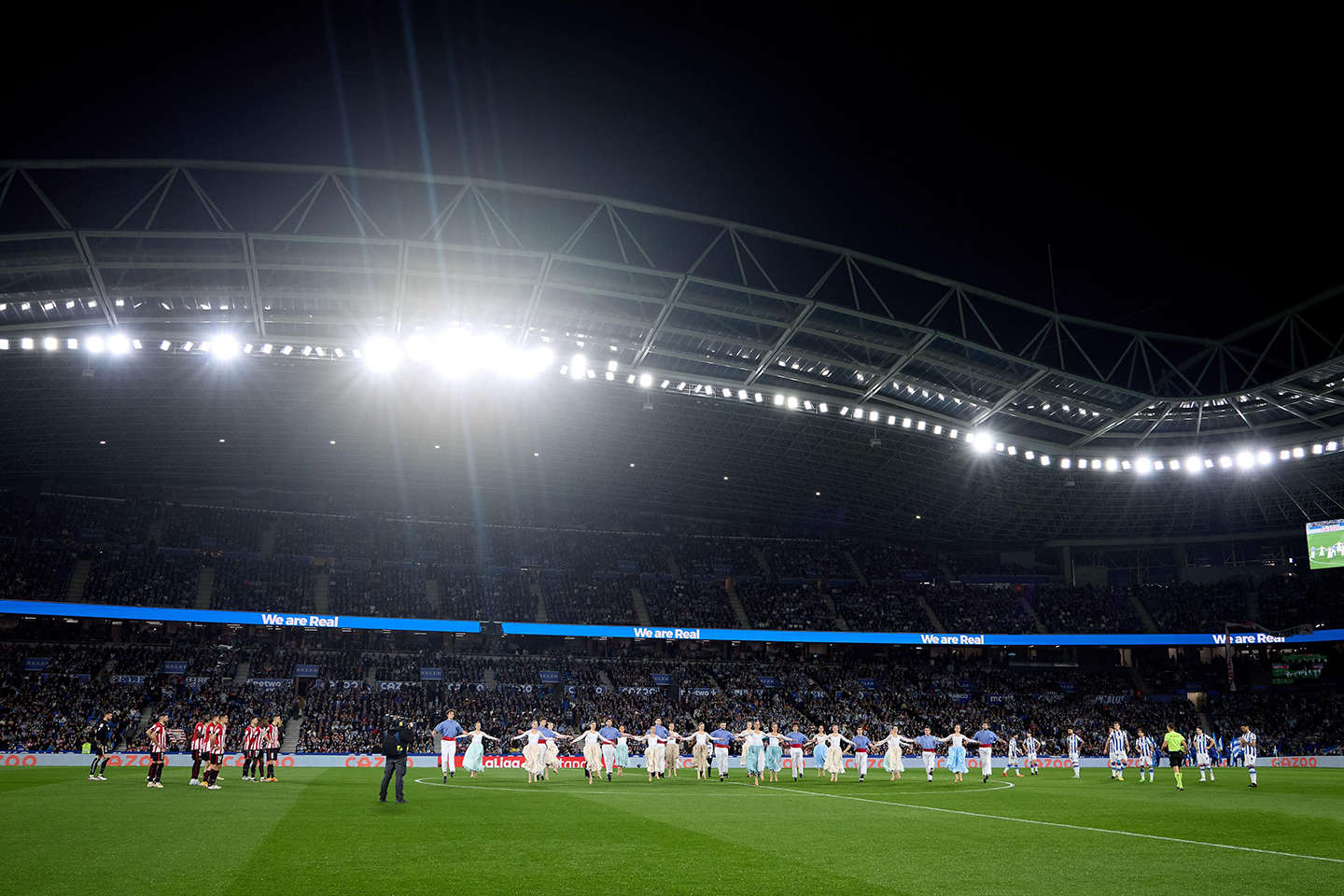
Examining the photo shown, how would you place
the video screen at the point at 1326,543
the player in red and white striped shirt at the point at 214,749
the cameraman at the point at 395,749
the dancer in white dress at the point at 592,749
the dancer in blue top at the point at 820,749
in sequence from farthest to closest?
the video screen at the point at 1326,543, the dancer in blue top at the point at 820,749, the dancer in white dress at the point at 592,749, the player in red and white striped shirt at the point at 214,749, the cameraman at the point at 395,749

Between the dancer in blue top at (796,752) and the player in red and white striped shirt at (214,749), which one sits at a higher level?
the player in red and white striped shirt at (214,749)

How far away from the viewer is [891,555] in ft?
249

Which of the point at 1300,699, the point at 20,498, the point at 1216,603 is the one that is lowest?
the point at 1300,699

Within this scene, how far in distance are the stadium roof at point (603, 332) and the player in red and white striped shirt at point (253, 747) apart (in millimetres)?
14858

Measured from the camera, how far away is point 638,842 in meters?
13.7

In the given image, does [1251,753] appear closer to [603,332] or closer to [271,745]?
[603,332]

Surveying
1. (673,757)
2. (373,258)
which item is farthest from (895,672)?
(373,258)

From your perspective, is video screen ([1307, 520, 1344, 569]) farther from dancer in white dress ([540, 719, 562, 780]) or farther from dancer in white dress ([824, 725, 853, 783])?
dancer in white dress ([540, 719, 562, 780])

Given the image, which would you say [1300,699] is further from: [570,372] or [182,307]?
[182,307]

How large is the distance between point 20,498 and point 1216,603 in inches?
3215

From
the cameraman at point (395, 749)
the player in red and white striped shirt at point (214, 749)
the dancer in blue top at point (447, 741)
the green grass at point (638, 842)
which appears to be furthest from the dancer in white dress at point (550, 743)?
the cameraman at point (395, 749)

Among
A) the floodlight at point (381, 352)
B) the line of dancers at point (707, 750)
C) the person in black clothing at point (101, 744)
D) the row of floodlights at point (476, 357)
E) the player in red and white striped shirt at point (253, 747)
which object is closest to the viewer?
the person in black clothing at point (101, 744)

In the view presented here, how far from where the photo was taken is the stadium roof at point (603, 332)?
1228 inches

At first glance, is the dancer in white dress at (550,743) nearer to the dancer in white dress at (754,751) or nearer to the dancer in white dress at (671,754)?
the dancer in white dress at (671,754)
